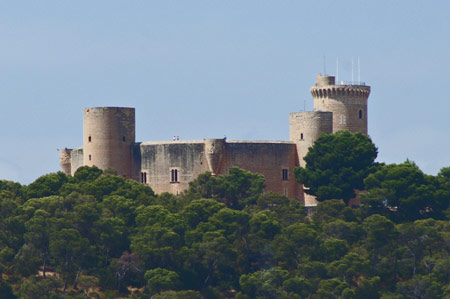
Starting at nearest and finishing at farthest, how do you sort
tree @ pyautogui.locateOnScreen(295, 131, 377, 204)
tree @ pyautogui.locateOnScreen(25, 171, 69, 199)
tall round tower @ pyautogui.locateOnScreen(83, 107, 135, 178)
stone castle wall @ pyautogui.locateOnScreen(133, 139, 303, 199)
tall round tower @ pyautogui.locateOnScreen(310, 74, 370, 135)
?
tree @ pyautogui.locateOnScreen(25, 171, 69, 199) < tree @ pyautogui.locateOnScreen(295, 131, 377, 204) < stone castle wall @ pyautogui.locateOnScreen(133, 139, 303, 199) < tall round tower @ pyautogui.locateOnScreen(83, 107, 135, 178) < tall round tower @ pyautogui.locateOnScreen(310, 74, 370, 135)

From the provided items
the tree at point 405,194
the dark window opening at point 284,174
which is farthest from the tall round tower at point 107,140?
the tree at point 405,194

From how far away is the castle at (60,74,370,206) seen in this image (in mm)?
112438

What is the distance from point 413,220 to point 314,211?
6251 mm

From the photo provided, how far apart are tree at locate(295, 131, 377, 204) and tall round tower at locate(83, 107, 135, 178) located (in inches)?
447

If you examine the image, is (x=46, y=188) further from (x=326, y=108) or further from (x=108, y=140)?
(x=326, y=108)

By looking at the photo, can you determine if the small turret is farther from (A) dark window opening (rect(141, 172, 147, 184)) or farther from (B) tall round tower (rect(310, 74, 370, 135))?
(B) tall round tower (rect(310, 74, 370, 135))

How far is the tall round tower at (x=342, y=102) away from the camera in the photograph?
117938 mm

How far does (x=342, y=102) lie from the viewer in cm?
11806

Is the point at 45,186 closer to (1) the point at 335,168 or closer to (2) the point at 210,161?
(2) the point at 210,161

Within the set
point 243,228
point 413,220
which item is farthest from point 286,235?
point 413,220

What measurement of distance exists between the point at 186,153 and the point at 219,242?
12.8 m

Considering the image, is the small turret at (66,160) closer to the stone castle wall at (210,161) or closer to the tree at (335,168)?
the stone castle wall at (210,161)

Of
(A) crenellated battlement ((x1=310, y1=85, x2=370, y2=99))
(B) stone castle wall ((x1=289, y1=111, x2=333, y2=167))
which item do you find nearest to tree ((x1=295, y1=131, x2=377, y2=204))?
(B) stone castle wall ((x1=289, y1=111, x2=333, y2=167))

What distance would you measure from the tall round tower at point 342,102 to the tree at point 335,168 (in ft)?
17.3
